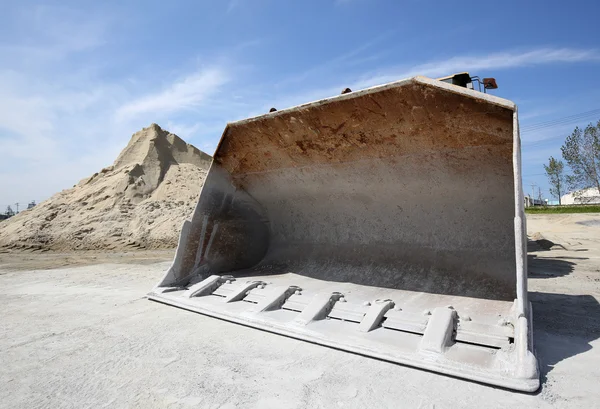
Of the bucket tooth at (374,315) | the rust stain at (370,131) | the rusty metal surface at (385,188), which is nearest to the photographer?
the bucket tooth at (374,315)

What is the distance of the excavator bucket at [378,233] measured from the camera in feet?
7.12

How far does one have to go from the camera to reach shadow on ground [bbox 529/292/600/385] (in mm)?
2057

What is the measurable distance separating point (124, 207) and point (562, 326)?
483 inches

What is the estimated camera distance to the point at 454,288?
307 cm

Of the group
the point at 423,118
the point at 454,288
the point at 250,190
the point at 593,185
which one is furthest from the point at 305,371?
the point at 593,185

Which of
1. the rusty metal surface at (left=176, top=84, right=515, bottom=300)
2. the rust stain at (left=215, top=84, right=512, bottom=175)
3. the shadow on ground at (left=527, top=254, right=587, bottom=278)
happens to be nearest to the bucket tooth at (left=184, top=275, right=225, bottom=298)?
the rusty metal surface at (left=176, top=84, right=515, bottom=300)

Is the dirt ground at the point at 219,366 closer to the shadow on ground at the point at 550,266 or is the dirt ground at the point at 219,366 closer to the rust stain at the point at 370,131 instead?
the shadow on ground at the point at 550,266

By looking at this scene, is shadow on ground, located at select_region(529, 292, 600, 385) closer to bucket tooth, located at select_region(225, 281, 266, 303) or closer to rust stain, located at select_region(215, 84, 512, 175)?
rust stain, located at select_region(215, 84, 512, 175)

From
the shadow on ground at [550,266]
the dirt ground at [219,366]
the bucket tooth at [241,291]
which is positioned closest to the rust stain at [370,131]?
the bucket tooth at [241,291]

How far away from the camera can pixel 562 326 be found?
8.30ft

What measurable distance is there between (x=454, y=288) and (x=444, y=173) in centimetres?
98

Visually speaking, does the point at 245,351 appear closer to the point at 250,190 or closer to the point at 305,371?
the point at 305,371

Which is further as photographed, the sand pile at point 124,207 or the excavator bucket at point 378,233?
the sand pile at point 124,207

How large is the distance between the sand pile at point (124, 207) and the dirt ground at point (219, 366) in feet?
26.3
